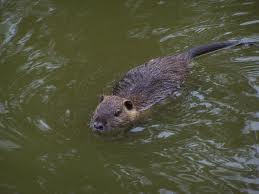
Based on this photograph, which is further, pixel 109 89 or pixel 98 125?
pixel 109 89

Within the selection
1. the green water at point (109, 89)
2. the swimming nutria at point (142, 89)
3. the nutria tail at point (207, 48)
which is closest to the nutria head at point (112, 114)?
the swimming nutria at point (142, 89)

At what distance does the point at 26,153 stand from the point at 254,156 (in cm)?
229

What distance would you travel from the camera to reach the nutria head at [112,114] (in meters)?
5.11

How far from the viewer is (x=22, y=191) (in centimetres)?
453

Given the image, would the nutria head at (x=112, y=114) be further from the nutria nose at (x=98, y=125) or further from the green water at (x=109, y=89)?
the green water at (x=109, y=89)

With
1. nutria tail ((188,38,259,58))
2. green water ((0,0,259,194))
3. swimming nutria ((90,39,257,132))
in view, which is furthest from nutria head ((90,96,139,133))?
nutria tail ((188,38,259,58))

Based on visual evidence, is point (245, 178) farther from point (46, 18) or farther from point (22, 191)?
point (46, 18)

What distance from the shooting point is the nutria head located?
5.11 metres

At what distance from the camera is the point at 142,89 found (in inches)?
227

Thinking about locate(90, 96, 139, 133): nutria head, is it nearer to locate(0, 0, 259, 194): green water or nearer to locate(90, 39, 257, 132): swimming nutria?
locate(90, 39, 257, 132): swimming nutria

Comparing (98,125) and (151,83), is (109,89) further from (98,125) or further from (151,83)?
(98,125)

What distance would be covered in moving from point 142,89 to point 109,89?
60cm

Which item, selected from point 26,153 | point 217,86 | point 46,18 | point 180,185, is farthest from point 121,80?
point 46,18

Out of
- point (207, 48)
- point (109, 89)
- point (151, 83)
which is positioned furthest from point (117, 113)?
point (207, 48)
